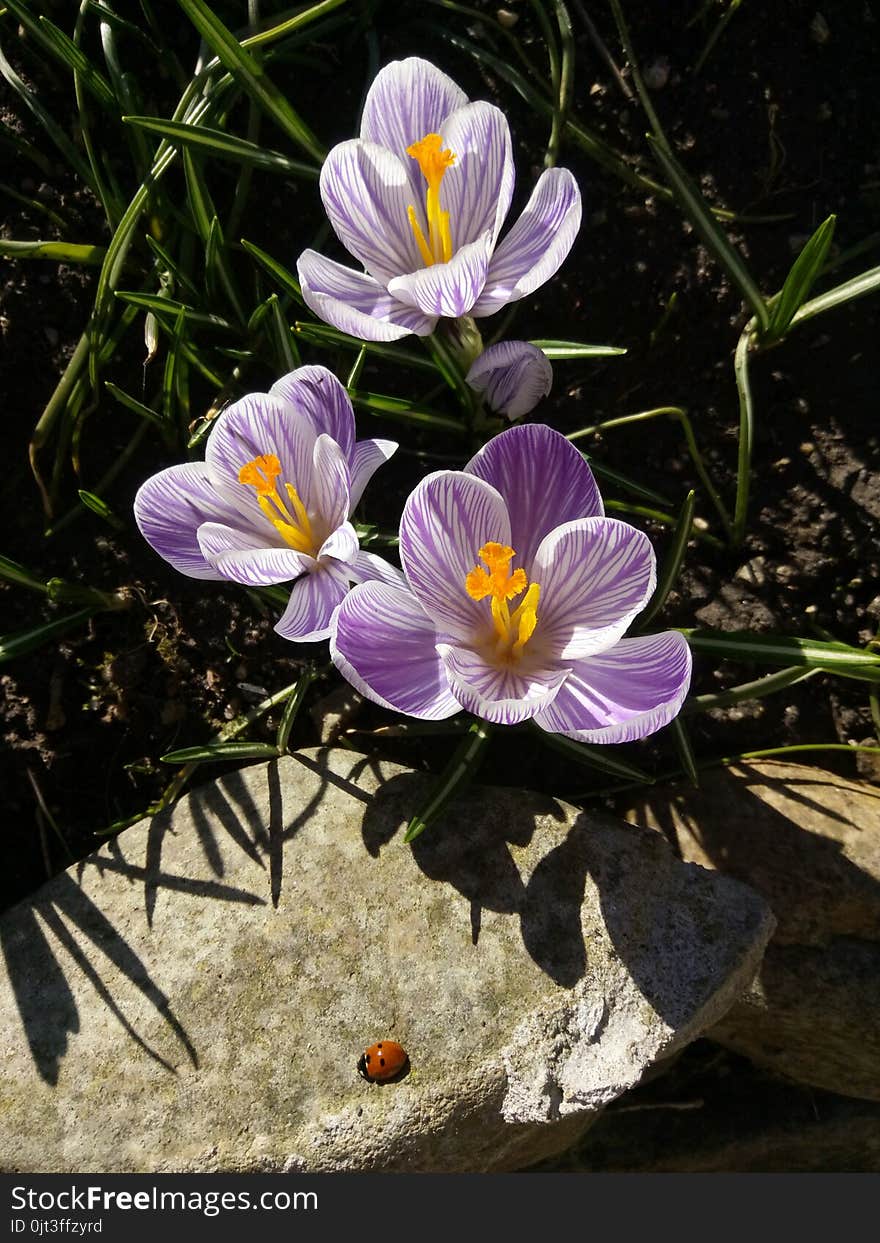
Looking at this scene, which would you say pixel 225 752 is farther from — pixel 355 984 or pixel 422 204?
pixel 422 204

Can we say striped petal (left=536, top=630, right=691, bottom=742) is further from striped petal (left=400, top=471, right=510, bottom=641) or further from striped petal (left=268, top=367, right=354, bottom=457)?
striped petal (left=268, top=367, right=354, bottom=457)

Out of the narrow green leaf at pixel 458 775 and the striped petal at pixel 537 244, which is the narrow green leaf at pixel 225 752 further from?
the striped petal at pixel 537 244

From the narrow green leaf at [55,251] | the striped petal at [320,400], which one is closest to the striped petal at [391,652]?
the striped petal at [320,400]

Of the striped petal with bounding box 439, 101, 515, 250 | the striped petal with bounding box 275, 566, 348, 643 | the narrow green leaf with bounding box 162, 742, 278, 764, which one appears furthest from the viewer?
the narrow green leaf with bounding box 162, 742, 278, 764

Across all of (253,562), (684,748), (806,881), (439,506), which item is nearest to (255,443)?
(253,562)

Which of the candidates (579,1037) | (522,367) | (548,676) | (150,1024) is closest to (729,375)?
(522,367)

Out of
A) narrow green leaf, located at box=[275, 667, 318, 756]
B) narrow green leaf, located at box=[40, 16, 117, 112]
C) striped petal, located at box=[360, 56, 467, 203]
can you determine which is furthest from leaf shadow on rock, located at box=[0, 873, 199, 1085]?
narrow green leaf, located at box=[40, 16, 117, 112]

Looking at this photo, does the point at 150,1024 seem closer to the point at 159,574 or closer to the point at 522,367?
the point at 159,574
